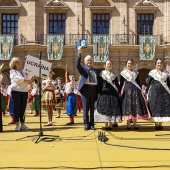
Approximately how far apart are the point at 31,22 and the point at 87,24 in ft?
13.4

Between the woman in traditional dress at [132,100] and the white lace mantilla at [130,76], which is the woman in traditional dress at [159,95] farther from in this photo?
the white lace mantilla at [130,76]

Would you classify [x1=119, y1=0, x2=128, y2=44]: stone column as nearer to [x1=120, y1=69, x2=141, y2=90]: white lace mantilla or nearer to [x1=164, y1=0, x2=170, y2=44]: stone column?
[x1=164, y1=0, x2=170, y2=44]: stone column

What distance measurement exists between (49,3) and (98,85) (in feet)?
57.4

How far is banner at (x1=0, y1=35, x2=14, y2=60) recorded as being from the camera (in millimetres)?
23547

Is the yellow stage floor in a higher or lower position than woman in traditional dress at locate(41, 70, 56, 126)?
lower

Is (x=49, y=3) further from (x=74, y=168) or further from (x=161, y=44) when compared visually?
(x=74, y=168)

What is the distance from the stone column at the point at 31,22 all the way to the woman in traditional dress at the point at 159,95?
16.8 metres

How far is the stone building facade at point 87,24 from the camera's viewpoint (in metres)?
23.7

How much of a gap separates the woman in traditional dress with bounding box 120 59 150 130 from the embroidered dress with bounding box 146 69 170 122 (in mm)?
196

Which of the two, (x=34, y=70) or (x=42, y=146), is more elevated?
(x=34, y=70)

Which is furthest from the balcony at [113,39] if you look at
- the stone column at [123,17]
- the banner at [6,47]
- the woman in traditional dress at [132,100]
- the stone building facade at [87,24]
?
the woman in traditional dress at [132,100]

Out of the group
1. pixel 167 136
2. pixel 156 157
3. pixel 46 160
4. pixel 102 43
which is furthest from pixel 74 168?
pixel 102 43

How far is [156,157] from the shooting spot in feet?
14.8

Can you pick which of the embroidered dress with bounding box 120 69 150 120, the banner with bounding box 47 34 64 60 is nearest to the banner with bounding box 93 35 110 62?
the banner with bounding box 47 34 64 60
